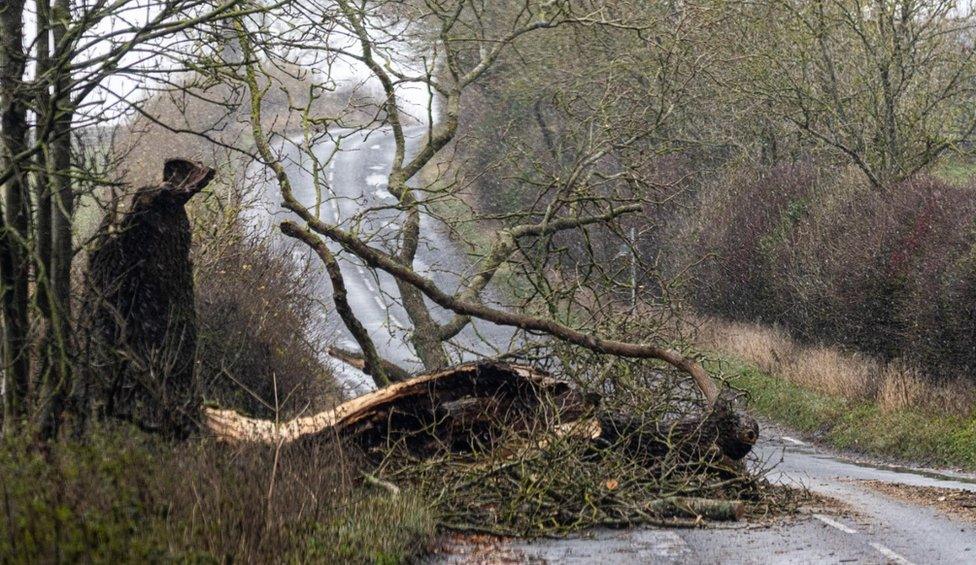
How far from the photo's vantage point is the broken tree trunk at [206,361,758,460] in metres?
11.3

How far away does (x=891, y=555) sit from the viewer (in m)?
9.80

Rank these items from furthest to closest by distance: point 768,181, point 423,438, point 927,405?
point 768,181
point 927,405
point 423,438

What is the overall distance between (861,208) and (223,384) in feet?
43.8

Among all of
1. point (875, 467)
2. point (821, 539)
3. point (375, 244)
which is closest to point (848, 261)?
point (875, 467)

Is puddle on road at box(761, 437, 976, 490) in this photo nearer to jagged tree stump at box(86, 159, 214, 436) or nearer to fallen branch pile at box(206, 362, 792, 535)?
fallen branch pile at box(206, 362, 792, 535)

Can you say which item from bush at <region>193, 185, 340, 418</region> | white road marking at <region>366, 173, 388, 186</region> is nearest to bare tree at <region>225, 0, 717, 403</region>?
bush at <region>193, 185, 340, 418</region>

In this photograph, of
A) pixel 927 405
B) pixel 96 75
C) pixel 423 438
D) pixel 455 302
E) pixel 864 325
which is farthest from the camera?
pixel 864 325

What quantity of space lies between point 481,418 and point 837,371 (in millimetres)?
11159

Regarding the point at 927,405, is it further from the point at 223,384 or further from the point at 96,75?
the point at 96,75

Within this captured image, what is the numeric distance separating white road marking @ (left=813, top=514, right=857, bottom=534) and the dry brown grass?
468 cm

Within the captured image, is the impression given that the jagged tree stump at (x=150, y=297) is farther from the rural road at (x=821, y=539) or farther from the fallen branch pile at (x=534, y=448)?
the rural road at (x=821, y=539)

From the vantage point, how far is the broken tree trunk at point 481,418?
446 inches

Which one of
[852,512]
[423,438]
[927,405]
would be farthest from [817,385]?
[423,438]

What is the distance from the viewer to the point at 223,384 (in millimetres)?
13547
